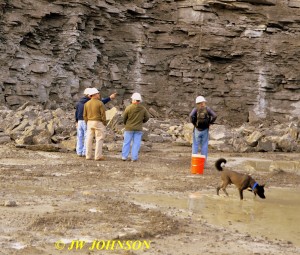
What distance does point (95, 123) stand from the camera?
12594mm

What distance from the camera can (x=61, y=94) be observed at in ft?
80.1

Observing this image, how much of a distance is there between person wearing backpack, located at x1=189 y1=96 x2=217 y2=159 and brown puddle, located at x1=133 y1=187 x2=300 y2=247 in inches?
109

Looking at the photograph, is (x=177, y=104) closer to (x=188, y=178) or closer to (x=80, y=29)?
(x=80, y=29)

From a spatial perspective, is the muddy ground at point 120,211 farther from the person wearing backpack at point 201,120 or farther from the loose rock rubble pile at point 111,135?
the loose rock rubble pile at point 111,135

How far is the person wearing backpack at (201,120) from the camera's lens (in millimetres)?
11727

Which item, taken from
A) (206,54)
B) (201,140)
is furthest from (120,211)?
(206,54)

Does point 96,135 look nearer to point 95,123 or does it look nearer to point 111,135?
point 95,123

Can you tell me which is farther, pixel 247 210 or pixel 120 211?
pixel 247 210

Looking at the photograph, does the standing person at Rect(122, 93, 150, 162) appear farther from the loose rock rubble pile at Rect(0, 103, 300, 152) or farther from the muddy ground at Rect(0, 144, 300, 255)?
the loose rock rubble pile at Rect(0, 103, 300, 152)

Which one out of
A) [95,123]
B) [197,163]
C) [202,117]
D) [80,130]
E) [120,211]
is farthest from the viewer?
[80,130]

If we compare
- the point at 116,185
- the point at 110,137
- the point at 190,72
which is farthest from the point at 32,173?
the point at 190,72

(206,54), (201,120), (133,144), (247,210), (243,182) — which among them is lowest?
(247,210)

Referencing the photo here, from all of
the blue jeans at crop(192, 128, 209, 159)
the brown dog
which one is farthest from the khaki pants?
the brown dog

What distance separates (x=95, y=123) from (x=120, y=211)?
583 centimetres
